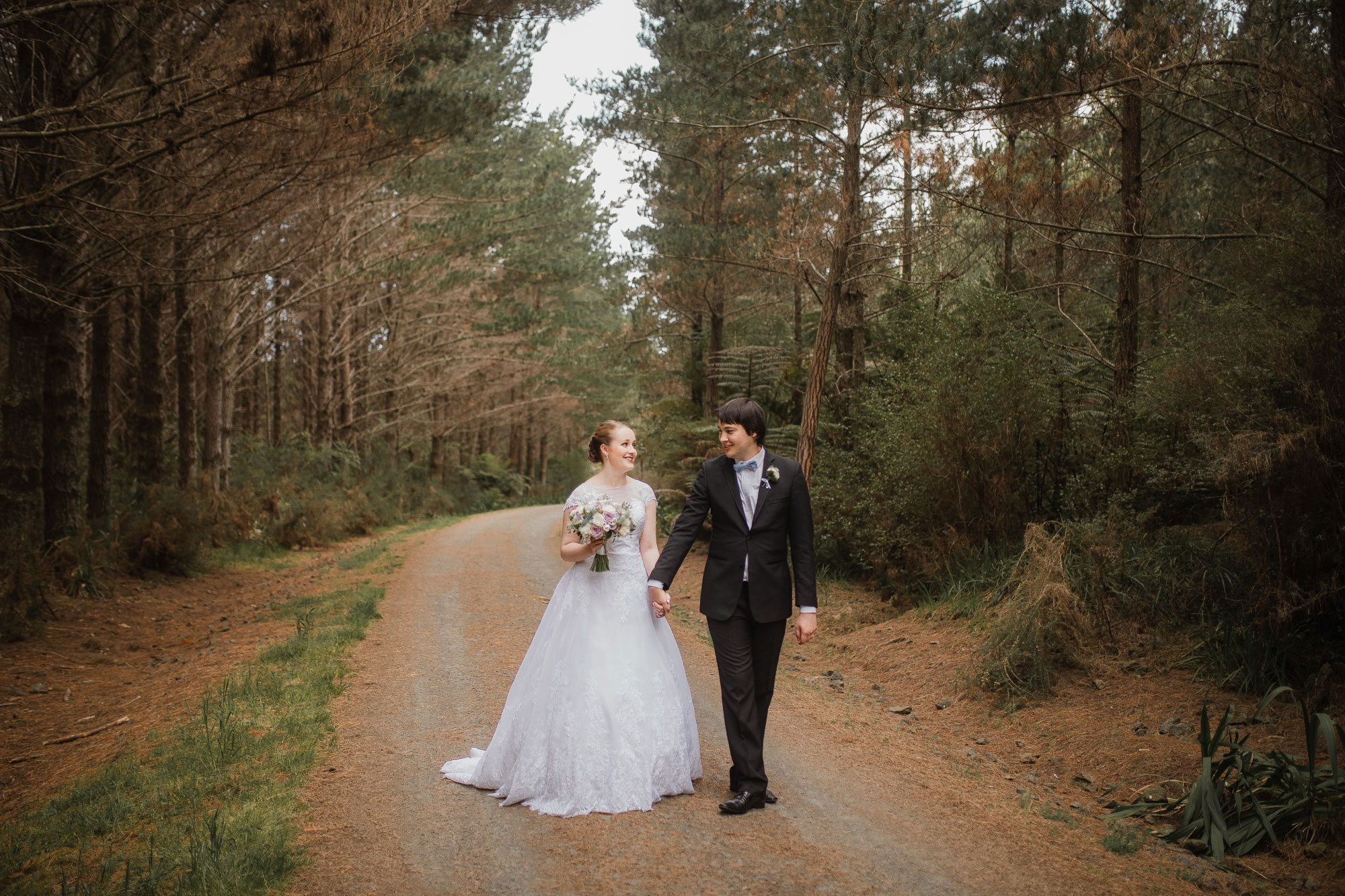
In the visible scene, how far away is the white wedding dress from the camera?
472cm

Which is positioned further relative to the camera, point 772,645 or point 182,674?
point 182,674

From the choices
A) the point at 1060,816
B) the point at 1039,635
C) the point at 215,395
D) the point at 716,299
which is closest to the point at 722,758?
the point at 1060,816

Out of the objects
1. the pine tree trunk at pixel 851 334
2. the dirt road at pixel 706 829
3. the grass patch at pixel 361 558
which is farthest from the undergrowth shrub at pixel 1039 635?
the grass patch at pixel 361 558

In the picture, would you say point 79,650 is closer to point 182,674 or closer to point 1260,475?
point 182,674

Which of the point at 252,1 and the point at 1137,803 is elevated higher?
the point at 252,1

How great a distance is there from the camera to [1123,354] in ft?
33.0

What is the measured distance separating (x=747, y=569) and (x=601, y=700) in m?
1.08

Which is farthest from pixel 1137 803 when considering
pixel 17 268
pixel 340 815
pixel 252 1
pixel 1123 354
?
pixel 252 1

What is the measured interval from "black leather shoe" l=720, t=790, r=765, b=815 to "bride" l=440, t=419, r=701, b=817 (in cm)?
33

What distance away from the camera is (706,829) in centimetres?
446

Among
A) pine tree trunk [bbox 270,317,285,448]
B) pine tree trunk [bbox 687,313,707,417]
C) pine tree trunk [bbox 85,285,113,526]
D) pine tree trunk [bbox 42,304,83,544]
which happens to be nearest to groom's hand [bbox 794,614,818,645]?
pine tree trunk [bbox 42,304,83,544]

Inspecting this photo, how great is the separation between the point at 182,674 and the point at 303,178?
6835 millimetres

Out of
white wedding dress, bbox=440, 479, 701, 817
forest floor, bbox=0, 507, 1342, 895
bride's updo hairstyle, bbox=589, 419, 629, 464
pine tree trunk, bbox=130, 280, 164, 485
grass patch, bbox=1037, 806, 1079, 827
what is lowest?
grass patch, bbox=1037, 806, 1079, 827

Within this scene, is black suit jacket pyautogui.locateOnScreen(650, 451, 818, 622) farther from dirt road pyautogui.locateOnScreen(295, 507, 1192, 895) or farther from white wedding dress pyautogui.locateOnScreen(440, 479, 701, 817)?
dirt road pyautogui.locateOnScreen(295, 507, 1192, 895)
